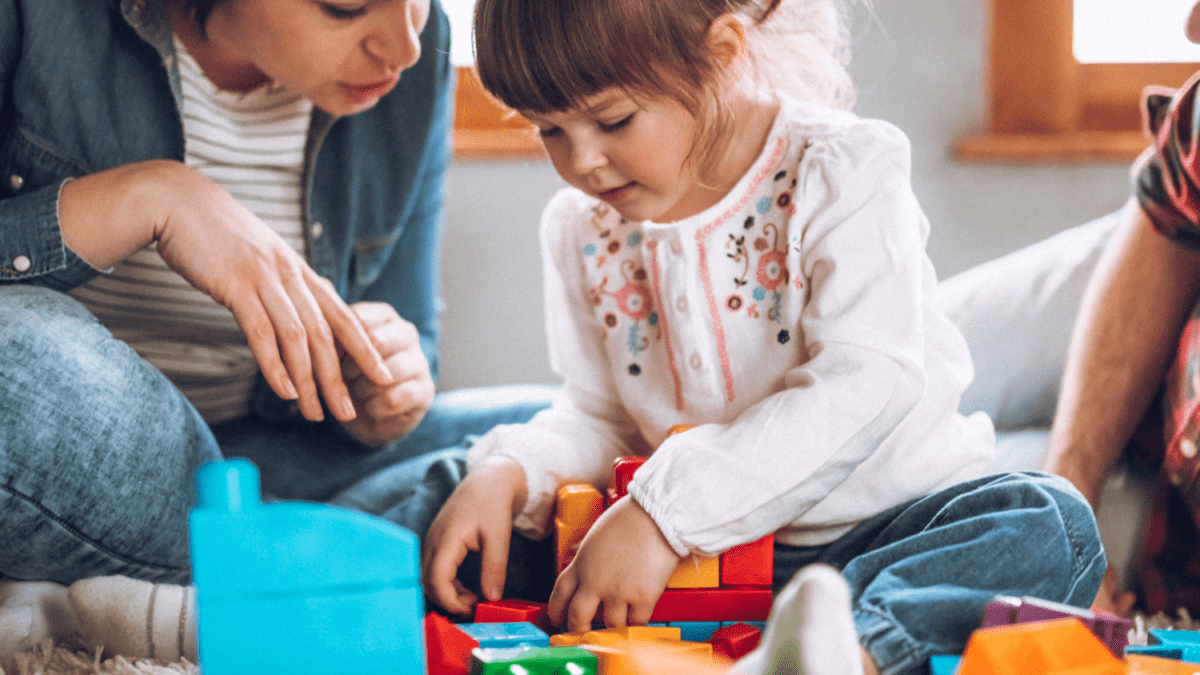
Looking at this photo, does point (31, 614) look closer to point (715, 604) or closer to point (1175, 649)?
point (715, 604)

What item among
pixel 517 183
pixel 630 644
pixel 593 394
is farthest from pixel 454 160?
pixel 630 644

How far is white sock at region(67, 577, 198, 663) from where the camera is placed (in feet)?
2.14

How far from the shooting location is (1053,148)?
1614 millimetres

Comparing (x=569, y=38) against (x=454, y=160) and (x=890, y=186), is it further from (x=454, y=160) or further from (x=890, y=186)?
(x=454, y=160)

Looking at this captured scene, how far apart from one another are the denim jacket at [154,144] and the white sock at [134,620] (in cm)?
24

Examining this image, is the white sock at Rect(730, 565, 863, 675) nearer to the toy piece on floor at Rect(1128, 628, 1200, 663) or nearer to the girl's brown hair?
the toy piece on floor at Rect(1128, 628, 1200, 663)

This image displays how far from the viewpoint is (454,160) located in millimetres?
1633

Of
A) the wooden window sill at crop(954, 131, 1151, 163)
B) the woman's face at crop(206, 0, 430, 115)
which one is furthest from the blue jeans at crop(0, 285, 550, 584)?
the wooden window sill at crop(954, 131, 1151, 163)

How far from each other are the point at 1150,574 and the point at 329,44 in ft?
2.80

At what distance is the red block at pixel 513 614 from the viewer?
66 cm

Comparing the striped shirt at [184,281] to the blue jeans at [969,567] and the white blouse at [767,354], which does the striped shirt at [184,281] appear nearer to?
the white blouse at [767,354]

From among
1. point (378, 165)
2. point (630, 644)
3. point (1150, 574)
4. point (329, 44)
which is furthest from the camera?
point (378, 165)

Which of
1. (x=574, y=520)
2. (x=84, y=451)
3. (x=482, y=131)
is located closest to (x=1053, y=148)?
(x=482, y=131)

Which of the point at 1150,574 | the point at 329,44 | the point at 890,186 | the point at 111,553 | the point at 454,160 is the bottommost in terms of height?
Answer: the point at 1150,574
